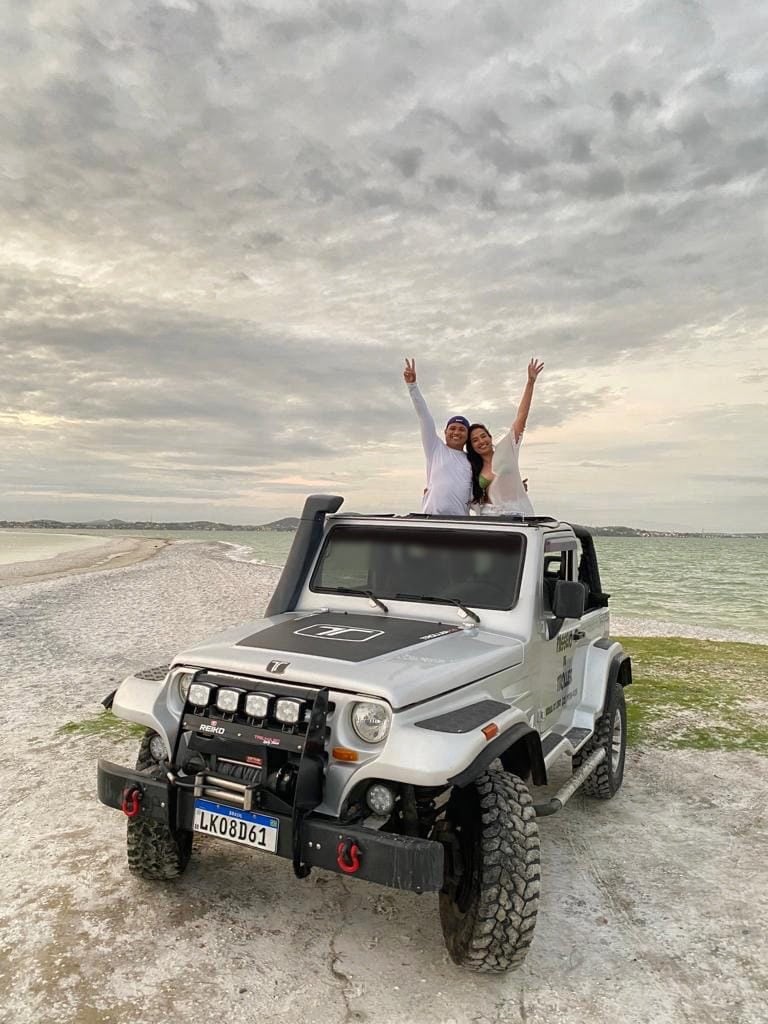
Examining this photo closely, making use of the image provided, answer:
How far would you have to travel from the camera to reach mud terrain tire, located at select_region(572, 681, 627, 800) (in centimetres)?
556

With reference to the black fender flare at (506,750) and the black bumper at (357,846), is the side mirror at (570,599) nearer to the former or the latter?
the black fender flare at (506,750)

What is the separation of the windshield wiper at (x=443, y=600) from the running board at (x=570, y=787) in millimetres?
1070

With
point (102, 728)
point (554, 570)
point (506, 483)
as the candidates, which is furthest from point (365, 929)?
point (102, 728)

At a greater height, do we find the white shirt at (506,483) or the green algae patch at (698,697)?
the white shirt at (506,483)

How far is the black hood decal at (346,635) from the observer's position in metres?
3.76

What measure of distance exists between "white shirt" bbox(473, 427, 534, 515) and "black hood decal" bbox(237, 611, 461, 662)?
70.7 inches

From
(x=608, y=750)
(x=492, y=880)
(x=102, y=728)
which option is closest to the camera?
(x=492, y=880)

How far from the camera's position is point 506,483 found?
237 inches

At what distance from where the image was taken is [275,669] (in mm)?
3514

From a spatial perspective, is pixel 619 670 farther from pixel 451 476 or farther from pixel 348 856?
pixel 348 856

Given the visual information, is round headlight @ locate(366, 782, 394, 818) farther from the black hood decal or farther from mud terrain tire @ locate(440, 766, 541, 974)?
the black hood decal

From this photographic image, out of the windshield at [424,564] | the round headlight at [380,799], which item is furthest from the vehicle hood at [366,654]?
the round headlight at [380,799]

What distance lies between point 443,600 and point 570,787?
1.32 m

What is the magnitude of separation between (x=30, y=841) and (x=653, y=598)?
3108 centimetres
